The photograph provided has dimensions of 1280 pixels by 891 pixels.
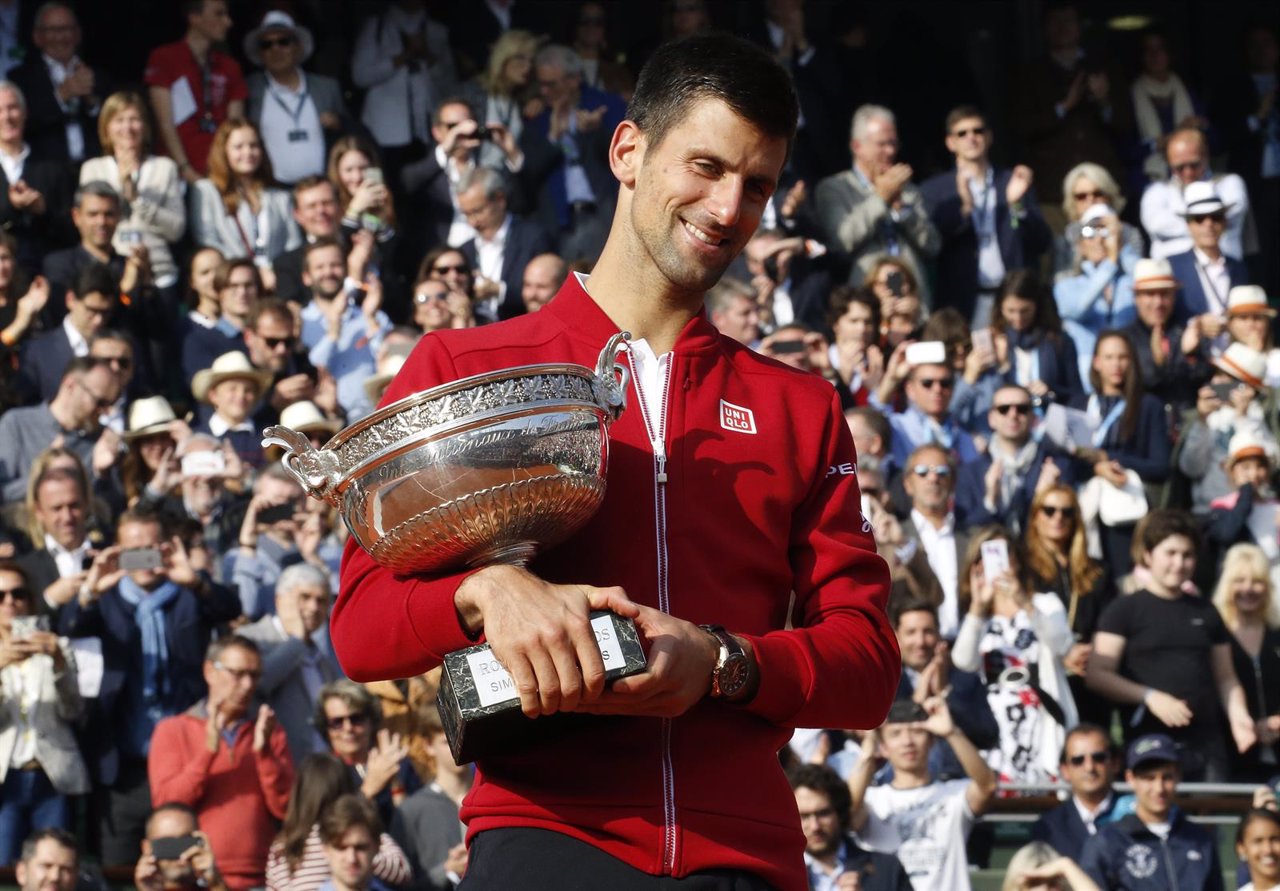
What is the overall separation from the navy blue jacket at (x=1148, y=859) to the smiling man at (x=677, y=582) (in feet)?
17.5

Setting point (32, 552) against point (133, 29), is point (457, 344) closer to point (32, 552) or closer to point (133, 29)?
point (32, 552)

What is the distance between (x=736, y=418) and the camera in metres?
2.97

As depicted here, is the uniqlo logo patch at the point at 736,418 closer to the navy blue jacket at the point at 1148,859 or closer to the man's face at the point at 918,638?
the navy blue jacket at the point at 1148,859

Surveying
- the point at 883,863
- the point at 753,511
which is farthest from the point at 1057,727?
the point at 753,511

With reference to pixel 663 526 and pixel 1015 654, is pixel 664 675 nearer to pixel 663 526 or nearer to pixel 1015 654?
pixel 663 526

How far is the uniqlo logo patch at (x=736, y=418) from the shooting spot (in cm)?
296

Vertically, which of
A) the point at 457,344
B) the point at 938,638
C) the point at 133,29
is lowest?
the point at 938,638

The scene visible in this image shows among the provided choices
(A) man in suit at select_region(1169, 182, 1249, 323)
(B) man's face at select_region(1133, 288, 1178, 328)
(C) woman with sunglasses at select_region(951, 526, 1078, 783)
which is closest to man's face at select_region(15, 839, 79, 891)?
(C) woman with sunglasses at select_region(951, 526, 1078, 783)

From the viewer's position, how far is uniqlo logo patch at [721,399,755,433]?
2.96 metres

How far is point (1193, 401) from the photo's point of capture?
1189 centimetres

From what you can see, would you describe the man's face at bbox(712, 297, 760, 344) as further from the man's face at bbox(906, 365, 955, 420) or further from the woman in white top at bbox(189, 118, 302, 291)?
the woman in white top at bbox(189, 118, 302, 291)

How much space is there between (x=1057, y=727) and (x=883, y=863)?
5.22ft

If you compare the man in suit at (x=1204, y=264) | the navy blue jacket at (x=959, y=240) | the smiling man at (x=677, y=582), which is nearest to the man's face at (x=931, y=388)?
the navy blue jacket at (x=959, y=240)

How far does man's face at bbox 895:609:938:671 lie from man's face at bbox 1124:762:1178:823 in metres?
0.97
